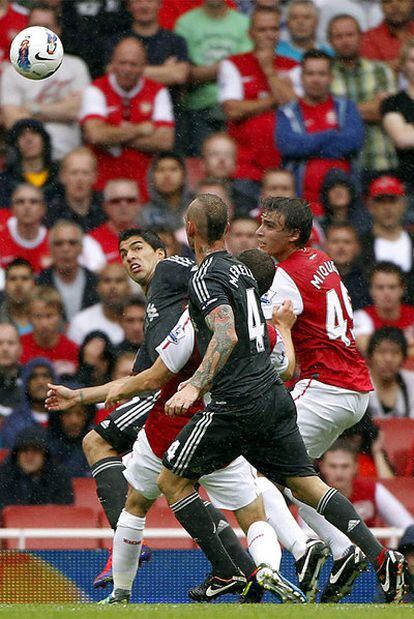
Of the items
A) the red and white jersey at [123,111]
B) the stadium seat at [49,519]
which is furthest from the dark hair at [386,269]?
the stadium seat at [49,519]

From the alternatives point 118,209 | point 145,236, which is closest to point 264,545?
point 145,236

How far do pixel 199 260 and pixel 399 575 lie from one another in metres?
1.99

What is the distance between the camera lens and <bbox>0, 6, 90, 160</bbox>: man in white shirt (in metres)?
13.5

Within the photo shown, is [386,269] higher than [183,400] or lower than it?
lower

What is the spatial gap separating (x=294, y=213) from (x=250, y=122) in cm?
537

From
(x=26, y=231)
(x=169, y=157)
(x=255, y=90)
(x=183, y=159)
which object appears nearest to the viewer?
(x=26, y=231)

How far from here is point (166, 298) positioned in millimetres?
8086

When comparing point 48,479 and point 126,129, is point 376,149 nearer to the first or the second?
point 126,129

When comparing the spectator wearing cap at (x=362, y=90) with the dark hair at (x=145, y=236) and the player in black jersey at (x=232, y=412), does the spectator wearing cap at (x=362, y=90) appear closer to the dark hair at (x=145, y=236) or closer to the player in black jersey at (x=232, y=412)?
the dark hair at (x=145, y=236)

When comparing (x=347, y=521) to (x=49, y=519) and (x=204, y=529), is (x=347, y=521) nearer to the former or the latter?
(x=204, y=529)

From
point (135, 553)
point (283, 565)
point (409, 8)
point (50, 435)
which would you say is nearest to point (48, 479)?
point (50, 435)

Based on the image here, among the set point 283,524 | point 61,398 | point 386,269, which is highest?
point 61,398

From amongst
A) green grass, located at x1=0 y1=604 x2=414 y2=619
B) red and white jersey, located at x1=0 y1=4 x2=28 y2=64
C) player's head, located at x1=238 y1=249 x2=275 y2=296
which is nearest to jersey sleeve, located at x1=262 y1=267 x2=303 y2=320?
player's head, located at x1=238 y1=249 x2=275 y2=296

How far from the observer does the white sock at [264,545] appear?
747 cm
